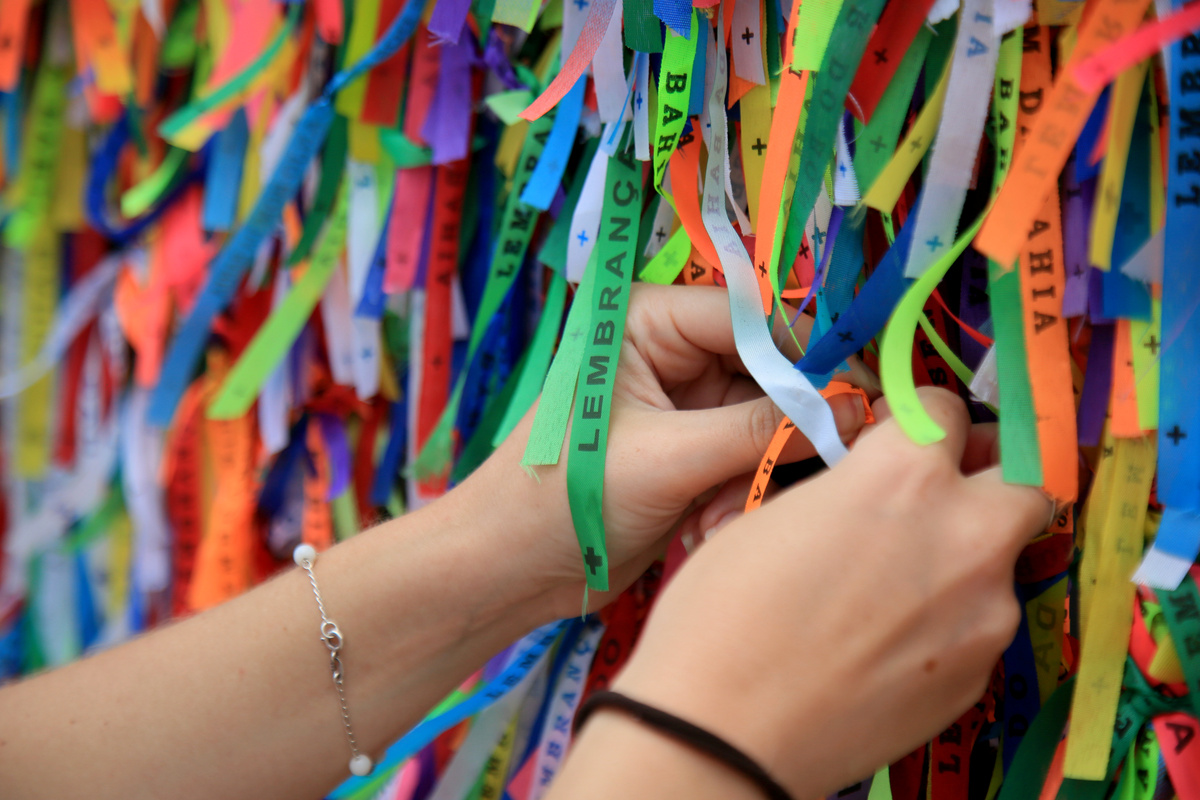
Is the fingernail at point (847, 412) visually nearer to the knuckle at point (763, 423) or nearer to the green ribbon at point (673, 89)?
the knuckle at point (763, 423)

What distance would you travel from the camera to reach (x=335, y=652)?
0.60m

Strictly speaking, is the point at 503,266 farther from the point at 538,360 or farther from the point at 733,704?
the point at 733,704

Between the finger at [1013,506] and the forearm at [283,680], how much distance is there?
0.95ft

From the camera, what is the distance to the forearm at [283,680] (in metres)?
0.58

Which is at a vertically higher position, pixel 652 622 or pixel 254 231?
pixel 254 231

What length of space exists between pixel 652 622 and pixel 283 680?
32cm

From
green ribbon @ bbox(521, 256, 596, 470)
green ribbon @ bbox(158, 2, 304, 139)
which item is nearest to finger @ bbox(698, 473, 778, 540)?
green ribbon @ bbox(521, 256, 596, 470)

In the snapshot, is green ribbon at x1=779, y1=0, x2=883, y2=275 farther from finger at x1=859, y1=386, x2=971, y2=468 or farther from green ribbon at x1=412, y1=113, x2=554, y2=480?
green ribbon at x1=412, y1=113, x2=554, y2=480

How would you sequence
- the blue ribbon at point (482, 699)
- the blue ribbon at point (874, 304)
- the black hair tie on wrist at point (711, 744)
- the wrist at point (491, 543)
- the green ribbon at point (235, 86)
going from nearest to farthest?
the black hair tie on wrist at point (711, 744) < the blue ribbon at point (874, 304) < the wrist at point (491, 543) < the blue ribbon at point (482, 699) < the green ribbon at point (235, 86)

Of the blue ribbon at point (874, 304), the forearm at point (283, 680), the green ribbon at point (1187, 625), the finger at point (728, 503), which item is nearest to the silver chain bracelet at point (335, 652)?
the forearm at point (283, 680)

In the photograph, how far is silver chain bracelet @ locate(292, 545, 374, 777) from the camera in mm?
596

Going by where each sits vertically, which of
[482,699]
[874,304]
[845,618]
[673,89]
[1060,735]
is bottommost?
[482,699]

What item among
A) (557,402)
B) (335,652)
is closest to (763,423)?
(557,402)

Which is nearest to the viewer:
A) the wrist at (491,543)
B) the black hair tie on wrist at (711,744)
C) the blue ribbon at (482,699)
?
the black hair tie on wrist at (711,744)
